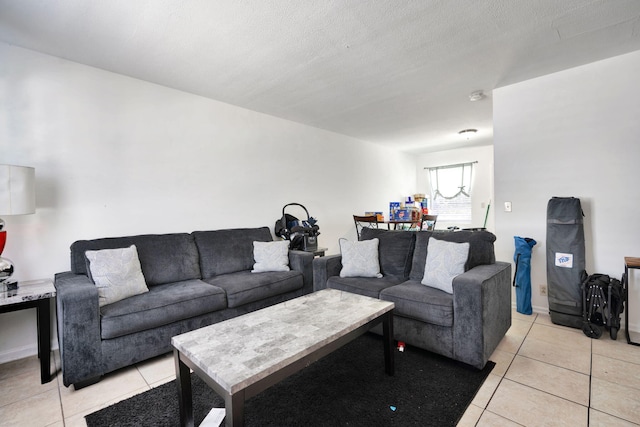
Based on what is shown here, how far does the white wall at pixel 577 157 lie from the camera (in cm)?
259

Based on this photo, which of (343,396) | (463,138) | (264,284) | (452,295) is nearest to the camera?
(343,396)

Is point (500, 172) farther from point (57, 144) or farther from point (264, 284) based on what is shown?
point (57, 144)

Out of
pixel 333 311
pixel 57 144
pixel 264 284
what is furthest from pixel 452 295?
pixel 57 144

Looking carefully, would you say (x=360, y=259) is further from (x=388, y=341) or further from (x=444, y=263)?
(x=388, y=341)

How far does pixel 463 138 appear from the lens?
18.2 feet

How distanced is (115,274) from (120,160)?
47.2 inches

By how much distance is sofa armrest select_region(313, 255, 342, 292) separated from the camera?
9.36 feet

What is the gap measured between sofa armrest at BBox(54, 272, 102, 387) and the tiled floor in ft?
0.43

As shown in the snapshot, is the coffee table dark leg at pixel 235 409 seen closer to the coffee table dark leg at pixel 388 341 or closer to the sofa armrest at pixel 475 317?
the coffee table dark leg at pixel 388 341

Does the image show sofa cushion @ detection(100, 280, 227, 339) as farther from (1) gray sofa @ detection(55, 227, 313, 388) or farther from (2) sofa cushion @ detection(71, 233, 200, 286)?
(2) sofa cushion @ detection(71, 233, 200, 286)

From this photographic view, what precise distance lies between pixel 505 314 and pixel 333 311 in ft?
5.06

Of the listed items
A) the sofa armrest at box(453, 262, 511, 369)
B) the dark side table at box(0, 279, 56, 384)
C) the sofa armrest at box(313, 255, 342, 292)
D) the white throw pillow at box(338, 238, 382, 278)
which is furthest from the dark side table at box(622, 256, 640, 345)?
the dark side table at box(0, 279, 56, 384)

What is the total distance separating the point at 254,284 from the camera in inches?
107

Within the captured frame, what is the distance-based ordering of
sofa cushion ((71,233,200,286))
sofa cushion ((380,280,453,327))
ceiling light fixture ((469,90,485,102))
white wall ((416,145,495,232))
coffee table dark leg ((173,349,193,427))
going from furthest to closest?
1. white wall ((416,145,495,232))
2. ceiling light fixture ((469,90,485,102))
3. sofa cushion ((71,233,200,286))
4. sofa cushion ((380,280,453,327))
5. coffee table dark leg ((173,349,193,427))
